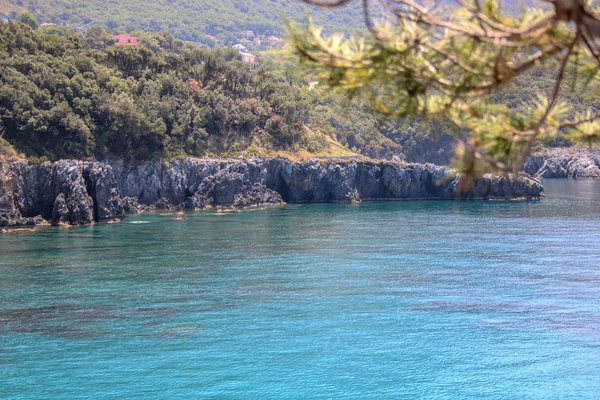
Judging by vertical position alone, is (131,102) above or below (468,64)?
above

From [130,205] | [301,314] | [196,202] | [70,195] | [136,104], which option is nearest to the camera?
[301,314]

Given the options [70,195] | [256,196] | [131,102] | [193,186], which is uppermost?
[131,102]

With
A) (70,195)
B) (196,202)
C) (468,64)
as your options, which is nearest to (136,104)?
(196,202)

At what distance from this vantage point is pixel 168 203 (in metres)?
102

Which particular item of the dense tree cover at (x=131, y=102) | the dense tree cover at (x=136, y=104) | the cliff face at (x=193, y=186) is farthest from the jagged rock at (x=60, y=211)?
the dense tree cover at (x=136, y=104)

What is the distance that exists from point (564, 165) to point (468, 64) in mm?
179602

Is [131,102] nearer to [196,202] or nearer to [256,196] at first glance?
[196,202]

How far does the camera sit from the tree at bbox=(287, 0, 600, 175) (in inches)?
493

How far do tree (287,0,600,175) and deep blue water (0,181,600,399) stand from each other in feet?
68.7

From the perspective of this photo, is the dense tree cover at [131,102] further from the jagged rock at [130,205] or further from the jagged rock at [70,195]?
the jagged rock at [130,205]

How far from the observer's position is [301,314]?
1722 inches

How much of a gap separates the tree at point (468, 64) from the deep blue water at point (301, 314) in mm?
20954

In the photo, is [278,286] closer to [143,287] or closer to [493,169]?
[143,287]

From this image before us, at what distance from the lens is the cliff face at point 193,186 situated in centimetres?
8244
